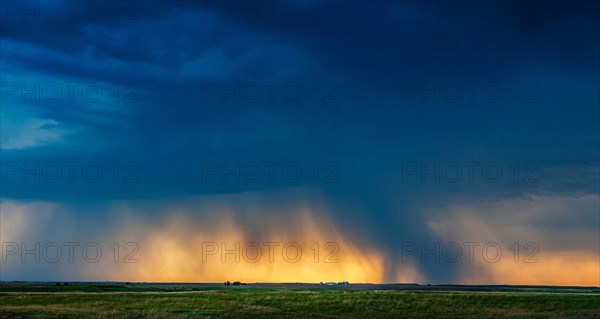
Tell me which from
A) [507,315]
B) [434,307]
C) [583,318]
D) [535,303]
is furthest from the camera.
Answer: [535,303]

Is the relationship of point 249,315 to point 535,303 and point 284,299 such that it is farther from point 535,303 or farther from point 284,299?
point 535,303

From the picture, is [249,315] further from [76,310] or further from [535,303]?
[535,303]

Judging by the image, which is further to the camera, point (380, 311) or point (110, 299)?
point (110, 299)

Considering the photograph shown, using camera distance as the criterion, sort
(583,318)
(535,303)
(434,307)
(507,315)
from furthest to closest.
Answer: (535,303) → (434,307) → (507,315) → (583,318)

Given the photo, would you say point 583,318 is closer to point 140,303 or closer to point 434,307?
point 434,307

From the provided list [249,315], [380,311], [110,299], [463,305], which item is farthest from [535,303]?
[110,299]

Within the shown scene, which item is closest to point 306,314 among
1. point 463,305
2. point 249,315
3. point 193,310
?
point 249,315

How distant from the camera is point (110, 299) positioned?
305ft

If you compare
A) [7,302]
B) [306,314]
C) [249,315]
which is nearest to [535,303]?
[306,314]

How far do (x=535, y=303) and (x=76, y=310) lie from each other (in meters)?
61.4

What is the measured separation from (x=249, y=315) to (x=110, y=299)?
28.2 meters

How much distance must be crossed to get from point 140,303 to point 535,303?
54.6 metres

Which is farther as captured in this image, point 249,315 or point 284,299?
point 284,299

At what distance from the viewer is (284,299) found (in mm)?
93375
